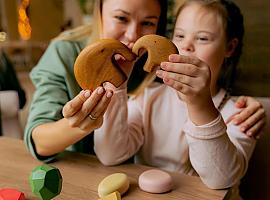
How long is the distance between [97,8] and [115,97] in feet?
0.88

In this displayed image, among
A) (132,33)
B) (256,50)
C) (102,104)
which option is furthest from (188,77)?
(256,50)

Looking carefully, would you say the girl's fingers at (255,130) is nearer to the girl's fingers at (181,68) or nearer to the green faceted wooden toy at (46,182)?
the girl's fingers at (181,68)

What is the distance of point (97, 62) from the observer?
2.30 feet

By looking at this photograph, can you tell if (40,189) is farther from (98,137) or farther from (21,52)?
(21,52)

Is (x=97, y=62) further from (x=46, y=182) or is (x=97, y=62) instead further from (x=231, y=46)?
(x=231, y=46)

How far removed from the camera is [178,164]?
974mm

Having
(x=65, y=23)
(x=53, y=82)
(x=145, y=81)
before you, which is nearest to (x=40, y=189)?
(x=53, y=82)

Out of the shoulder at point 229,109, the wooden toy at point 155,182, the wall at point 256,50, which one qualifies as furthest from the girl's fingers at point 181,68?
the wall at point 256,50

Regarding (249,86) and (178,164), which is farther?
(249,86)

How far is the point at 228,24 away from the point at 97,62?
42 centimetres

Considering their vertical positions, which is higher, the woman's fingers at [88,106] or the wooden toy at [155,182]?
the woman's fingers at [88,106]

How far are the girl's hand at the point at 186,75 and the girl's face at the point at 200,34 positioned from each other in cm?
24

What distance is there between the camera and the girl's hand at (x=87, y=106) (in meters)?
0.70

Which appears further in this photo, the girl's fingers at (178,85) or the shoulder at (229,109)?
the shoulder at (229,109)
